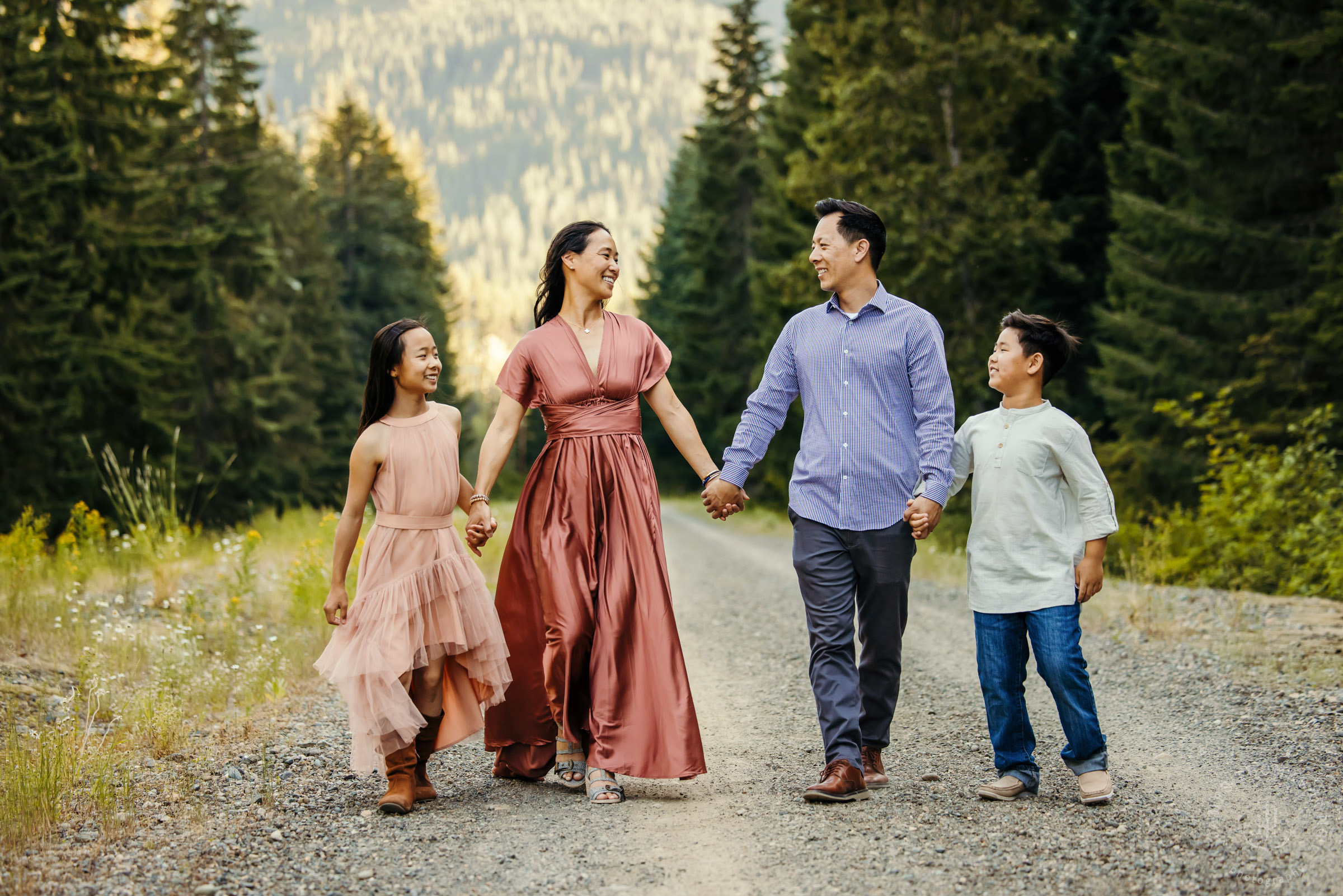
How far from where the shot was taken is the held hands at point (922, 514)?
14.4ft

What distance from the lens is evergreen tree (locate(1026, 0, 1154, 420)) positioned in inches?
877

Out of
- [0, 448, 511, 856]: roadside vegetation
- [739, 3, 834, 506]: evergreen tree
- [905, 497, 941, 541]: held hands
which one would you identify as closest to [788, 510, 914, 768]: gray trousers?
[905, 497, 941, 541]: held hands

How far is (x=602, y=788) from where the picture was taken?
181 inches

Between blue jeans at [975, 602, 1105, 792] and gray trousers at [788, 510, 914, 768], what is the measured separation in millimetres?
384

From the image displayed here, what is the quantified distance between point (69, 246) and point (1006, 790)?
17639mm

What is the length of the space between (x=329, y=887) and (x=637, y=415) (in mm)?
2405

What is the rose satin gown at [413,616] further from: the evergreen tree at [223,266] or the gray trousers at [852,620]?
the evergreen tree at [223,266]

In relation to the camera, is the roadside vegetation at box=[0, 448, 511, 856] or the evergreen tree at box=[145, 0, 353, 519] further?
the evergreen tree at box=[145, 0, 353, 519]

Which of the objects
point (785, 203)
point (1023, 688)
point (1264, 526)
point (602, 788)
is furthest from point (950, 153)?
point (602, 788)

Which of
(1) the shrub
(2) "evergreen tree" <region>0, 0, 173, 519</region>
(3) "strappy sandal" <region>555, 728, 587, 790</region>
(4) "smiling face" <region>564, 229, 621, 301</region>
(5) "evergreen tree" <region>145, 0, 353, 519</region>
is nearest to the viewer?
(3) "strappy sandal" <region>555, 728, 587, 790</region>

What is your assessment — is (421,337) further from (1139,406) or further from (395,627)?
(1139,406)

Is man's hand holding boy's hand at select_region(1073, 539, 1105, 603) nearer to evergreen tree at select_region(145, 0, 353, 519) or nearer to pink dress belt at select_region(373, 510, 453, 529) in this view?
pink dress belt at select_region(373, 510, 453, 529)

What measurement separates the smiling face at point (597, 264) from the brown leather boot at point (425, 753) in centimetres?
201

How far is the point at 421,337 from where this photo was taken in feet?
15.6
